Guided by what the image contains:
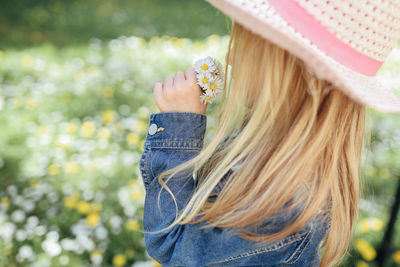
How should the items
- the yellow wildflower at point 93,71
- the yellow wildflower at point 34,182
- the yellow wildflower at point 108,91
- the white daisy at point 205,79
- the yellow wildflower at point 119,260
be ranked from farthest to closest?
the yellow wildflower at point 93,71 → the yellow wildflower at point 108,91 → the yellow wildflower at point 34,182 → the yellow wildflower at point 119,260 → the white daisy at point 205,79

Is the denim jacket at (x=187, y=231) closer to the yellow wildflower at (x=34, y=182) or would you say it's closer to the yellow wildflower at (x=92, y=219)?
the yellow wildflower at (x=92, y=219)

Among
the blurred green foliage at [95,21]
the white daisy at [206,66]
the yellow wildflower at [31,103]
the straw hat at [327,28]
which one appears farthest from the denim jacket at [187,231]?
the blurred green foliage at [95,21]

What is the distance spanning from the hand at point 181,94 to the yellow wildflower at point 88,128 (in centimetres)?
157

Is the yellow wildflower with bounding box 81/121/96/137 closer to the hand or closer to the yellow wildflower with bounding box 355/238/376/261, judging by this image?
the hand

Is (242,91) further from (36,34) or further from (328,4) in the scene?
(36,34)

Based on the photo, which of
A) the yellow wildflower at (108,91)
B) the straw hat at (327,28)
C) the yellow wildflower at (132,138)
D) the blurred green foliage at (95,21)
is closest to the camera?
the straw hat at (327,28)

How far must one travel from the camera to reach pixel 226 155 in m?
1.10

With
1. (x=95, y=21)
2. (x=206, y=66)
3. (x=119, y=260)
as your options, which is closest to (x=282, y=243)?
(x=206, y=66)

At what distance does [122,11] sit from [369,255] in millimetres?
4227

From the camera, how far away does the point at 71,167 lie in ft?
7.86

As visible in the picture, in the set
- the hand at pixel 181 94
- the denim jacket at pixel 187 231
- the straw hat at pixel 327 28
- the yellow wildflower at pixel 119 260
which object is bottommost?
the yellow wildflower at pixel 119 260

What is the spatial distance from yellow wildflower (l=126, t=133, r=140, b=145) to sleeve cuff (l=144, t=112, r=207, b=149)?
4.87ft

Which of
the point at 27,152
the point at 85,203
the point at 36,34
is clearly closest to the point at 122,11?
the point at 36,34

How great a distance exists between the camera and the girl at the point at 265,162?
3.33 ft
